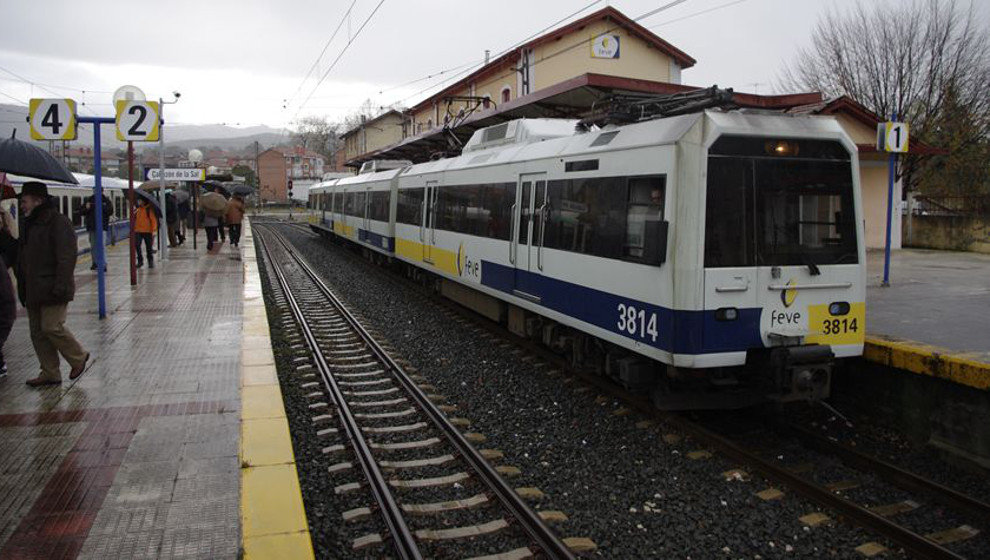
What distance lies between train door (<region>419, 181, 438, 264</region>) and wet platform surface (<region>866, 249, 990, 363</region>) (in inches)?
280

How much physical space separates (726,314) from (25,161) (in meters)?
6.46

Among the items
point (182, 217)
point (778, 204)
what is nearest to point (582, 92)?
point (778, 204)

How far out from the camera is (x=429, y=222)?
1354 centimetres

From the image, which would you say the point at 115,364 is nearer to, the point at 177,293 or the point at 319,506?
the point at 319,506

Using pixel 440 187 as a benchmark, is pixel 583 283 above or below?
below

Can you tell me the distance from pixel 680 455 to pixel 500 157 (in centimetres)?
533

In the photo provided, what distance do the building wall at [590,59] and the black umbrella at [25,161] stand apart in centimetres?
2279

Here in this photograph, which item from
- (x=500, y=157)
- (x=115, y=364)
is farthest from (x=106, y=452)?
(x=500, y=157)

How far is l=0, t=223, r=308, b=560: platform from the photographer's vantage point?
3965 millimetres

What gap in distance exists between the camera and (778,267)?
6.02 m

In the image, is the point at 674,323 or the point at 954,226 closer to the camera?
the point at 674,323

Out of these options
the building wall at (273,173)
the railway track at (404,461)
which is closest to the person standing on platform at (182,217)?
the railway track at (404,461)

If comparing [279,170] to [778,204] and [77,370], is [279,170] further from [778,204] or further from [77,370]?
[778,204]

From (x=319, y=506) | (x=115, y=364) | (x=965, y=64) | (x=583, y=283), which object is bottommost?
(x=319, y=506)
